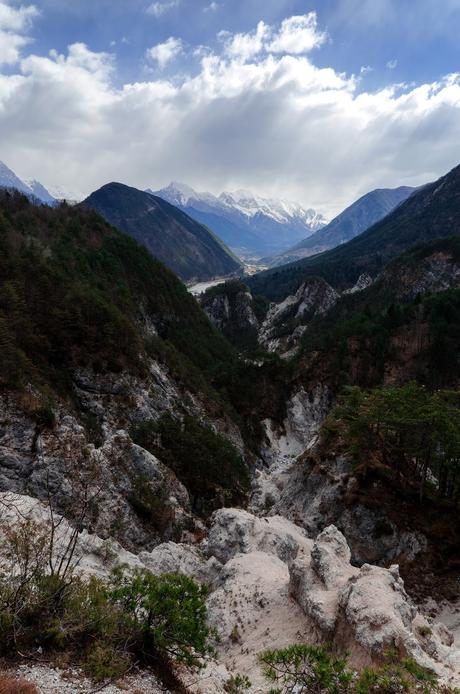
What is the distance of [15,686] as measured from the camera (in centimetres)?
947

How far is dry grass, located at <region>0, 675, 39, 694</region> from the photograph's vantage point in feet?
30.3

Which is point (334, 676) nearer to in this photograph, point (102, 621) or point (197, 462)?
point (102, 621)

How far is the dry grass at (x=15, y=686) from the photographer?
363 inches

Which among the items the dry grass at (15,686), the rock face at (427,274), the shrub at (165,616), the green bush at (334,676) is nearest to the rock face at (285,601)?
the shrub at (165,616)

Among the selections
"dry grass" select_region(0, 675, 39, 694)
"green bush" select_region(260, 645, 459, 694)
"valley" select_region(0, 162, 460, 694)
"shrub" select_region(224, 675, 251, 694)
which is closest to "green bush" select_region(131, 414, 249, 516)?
"valley" select_region(0, 162, 460, 694)

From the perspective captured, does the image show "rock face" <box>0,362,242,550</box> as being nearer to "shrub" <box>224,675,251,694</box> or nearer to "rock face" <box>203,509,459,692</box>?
"rock face" <box>203,509,459,692</box>

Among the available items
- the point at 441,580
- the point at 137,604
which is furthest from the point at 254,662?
the point at 441,580

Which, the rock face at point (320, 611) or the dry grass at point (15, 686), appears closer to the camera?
the dry grass at point (15, 686)

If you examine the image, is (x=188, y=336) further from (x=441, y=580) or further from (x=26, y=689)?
(x=26, y=689)

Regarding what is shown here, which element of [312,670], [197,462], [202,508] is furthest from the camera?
[197,462]

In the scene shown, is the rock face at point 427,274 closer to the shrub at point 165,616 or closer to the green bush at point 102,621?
the shrub at point 165,616

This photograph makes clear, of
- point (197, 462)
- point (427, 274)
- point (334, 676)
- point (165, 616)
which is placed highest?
point (427, 274)

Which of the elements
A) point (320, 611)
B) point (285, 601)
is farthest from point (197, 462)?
point (320, 611)

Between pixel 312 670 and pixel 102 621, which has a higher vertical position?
pixel 102 621
